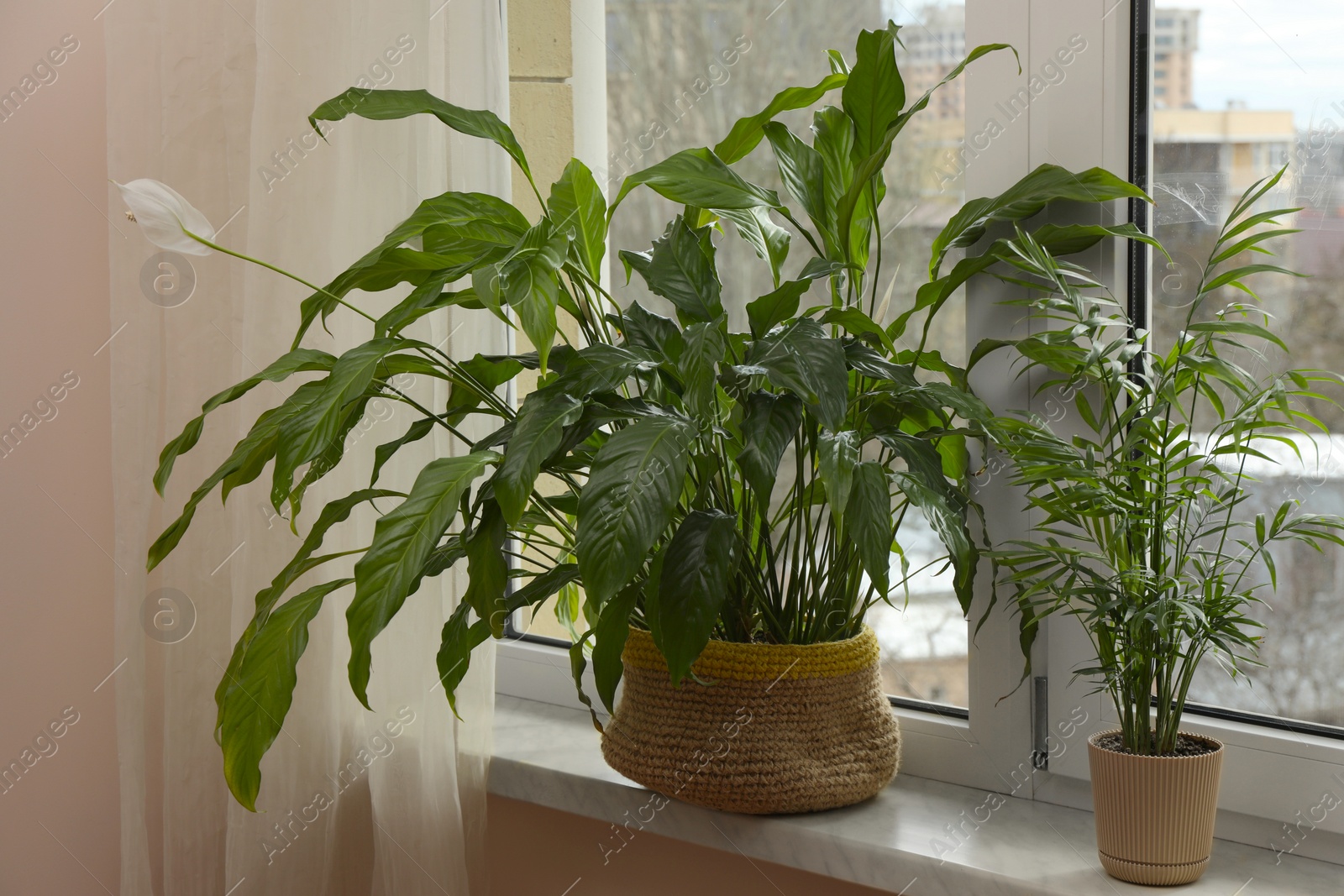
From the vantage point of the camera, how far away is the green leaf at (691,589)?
2.77 feet

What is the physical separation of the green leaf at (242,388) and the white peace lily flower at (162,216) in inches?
4.7

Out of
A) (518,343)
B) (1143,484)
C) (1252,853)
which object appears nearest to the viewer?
(1143,484)

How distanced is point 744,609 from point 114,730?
1.28 metres

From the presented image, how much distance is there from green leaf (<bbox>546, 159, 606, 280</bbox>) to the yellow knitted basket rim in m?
0.40

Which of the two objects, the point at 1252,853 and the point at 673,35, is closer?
the point at 1252,853

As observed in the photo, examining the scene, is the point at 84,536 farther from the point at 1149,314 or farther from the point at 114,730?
the point at 1149,314

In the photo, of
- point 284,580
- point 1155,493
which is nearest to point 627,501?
point 284,580

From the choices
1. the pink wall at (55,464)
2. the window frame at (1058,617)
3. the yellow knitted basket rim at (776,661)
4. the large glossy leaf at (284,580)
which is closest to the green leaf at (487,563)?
the large glossy leaf at (284,580)

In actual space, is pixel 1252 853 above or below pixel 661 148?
below

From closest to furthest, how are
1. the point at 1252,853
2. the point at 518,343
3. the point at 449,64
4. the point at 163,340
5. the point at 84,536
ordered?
1. the point at 1252,853
2. the point at 449,64
3. the point at 163,340
4. the point at 518,343
5. the point at 84,536

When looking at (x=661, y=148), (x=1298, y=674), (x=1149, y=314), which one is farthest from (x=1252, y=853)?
(x=661, y=148)

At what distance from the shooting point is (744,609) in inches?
41.9

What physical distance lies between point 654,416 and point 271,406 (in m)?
0.70

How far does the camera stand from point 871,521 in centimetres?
82
